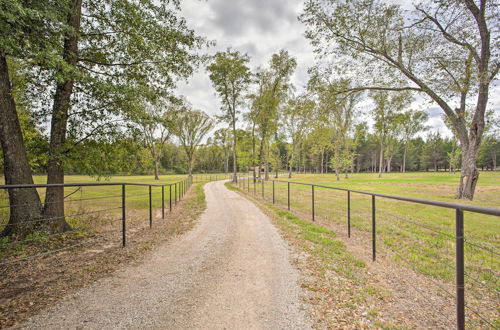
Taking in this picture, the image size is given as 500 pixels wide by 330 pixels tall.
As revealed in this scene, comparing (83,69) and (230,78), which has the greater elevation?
(230,78)

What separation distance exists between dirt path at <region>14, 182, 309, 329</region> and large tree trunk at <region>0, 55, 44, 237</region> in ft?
10.9

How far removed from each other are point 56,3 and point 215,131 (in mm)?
32451

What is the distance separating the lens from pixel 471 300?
2.92 m

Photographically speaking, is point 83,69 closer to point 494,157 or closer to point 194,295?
point 194,295

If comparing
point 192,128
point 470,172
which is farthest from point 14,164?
point 192,128

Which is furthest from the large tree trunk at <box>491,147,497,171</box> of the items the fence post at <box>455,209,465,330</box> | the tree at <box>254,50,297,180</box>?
the fence post at <box>455,209,465,330</box>

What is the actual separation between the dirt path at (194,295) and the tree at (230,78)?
20.9 metres

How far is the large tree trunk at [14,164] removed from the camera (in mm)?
4621

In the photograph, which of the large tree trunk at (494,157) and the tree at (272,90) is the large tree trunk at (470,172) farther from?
the large tree trunk at (494,157)

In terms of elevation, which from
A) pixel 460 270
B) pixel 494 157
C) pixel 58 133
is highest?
pixel 494 157

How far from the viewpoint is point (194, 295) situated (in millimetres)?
2750

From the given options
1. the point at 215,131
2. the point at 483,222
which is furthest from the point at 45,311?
the point at 215,131

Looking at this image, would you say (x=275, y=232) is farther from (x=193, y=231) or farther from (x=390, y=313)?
(x=390, y=313)

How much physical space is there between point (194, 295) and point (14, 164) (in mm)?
5280
